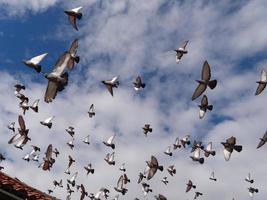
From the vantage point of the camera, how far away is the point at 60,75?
2197 centimetres

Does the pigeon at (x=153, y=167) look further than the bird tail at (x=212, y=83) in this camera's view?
Yes

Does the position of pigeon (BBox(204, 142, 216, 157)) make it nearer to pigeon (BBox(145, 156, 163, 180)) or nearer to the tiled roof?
pigeon (BBox(145, 156, 163, 180))

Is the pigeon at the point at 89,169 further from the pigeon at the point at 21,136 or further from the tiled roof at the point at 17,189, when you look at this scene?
the tiled roof at the point at 17,189

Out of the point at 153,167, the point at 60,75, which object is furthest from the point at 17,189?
the point at 153,167

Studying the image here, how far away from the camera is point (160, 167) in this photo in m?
33.3

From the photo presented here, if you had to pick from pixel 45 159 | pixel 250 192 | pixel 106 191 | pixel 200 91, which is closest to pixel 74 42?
pixel 200 91

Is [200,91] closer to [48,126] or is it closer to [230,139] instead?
[230,139]

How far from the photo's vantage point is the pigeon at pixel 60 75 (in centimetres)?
2172

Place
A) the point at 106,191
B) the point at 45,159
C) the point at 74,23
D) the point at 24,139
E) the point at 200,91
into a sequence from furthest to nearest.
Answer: the point at 106,191
the point at 45,159
the point at 24,139
the point at 200,91
the point at 74,23

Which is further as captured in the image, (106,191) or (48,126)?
(106,191)

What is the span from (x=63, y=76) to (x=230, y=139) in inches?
542

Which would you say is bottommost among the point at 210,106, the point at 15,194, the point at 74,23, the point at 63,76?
the point at 15,194

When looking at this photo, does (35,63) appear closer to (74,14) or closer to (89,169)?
(74,14)

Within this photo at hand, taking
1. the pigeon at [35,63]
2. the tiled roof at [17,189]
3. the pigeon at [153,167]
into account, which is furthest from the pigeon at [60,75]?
the pigeon at [153,167]
